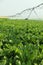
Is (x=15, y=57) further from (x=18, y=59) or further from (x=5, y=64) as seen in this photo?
(x=5, y=64)

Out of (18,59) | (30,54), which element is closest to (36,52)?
(30,54)

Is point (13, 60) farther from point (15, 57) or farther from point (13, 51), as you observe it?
point (13, 51)

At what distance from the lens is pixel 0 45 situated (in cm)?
475

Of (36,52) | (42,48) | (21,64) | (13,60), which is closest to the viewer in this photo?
(21,64)

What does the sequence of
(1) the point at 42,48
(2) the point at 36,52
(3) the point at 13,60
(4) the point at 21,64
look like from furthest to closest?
(1) the point at 42,48, (2) the point at 36,52, (3) the point at 13,60, (4) the point at 21,64

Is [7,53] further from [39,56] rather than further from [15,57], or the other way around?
[39,56]

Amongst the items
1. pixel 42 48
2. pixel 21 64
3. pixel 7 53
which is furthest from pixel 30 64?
pixel 42 48

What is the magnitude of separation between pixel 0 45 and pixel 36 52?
952 mm

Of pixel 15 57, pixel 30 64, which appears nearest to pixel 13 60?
pixel 15 57

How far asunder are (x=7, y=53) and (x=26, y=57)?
1.30 feet

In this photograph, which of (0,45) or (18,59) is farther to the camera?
(0,45)

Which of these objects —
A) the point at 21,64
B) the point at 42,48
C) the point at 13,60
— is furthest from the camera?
the point at 42,48

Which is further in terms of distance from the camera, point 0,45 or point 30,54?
point 0,45

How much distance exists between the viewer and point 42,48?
461 cm
